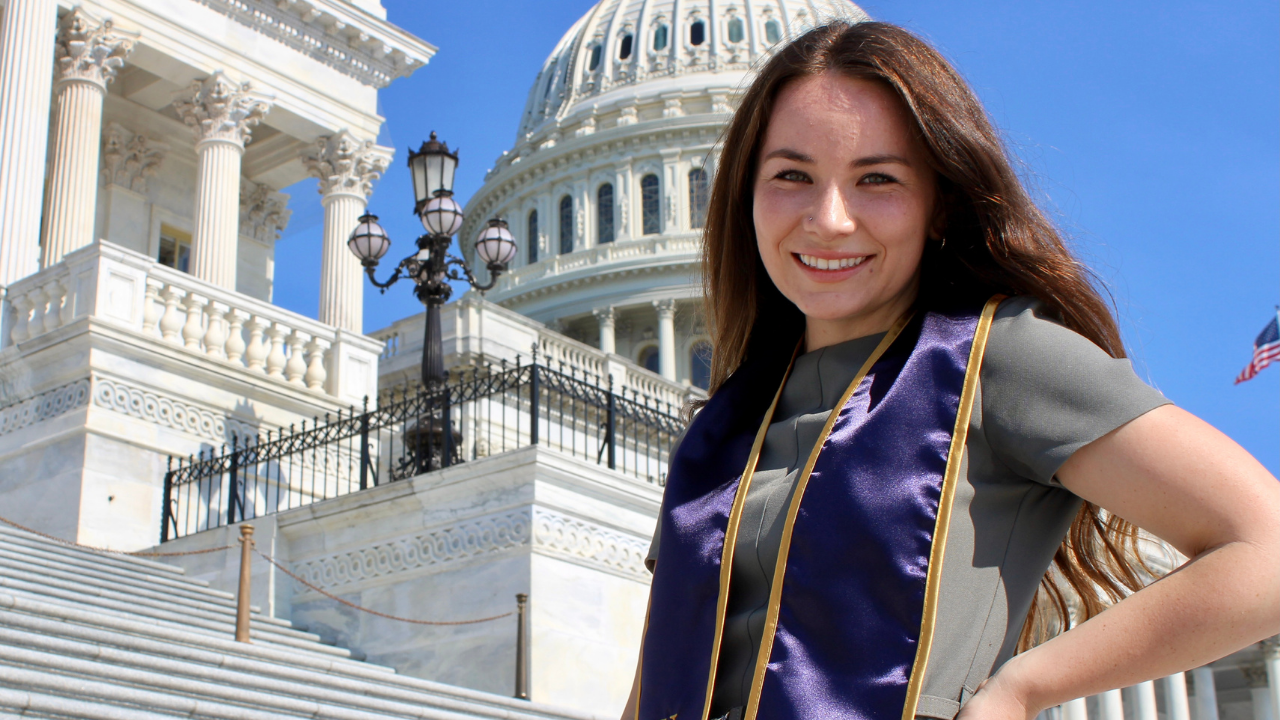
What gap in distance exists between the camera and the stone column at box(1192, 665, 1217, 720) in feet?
83.8

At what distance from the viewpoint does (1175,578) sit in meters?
1.42

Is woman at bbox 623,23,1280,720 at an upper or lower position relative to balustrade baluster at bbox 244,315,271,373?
lower

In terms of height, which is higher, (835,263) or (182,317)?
(182,317)

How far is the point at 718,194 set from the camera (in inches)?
85.0

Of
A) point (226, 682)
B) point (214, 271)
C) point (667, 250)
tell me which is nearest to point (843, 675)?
point (226, 682)

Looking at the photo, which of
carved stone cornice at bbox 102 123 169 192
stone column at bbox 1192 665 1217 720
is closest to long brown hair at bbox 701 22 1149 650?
carved stone cornice at bbox 102 123 169 192

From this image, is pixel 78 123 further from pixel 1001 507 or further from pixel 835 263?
pixel 1001 507

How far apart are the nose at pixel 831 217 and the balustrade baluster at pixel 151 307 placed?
14492mm

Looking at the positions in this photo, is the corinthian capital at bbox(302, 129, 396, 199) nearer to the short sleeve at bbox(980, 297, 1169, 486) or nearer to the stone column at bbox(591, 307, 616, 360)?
the short sleeve at bbox(980, 297, 1169, 486)

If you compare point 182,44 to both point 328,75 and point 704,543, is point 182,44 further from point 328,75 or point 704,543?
point 704,543

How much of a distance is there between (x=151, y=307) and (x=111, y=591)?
6119 millimetres

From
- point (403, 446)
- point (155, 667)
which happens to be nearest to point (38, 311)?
point (403, 446)

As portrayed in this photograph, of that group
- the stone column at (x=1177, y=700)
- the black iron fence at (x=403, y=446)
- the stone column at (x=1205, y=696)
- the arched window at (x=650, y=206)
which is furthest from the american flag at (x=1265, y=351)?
the arched window at (x=650, y=206)

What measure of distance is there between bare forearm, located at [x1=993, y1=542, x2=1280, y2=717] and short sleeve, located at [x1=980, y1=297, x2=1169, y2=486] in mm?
178
